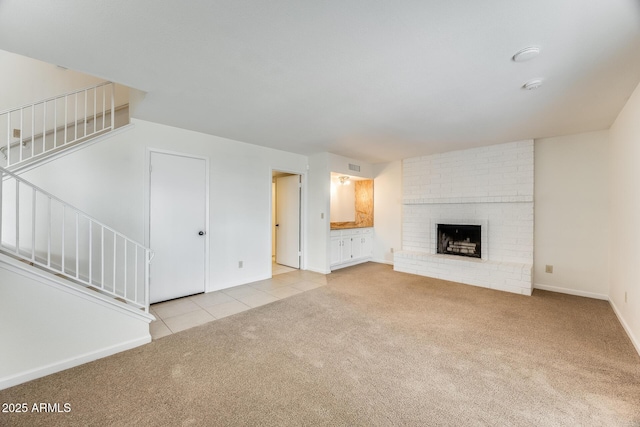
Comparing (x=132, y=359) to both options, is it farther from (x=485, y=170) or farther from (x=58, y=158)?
(x=485, y=170)

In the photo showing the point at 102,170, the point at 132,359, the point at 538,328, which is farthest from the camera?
the point at 102,170

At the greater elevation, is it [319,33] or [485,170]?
[319,33]

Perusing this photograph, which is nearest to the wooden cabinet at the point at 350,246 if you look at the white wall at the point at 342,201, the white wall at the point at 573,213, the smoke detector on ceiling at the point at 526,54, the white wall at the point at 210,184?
the white wall at the point at 342,201

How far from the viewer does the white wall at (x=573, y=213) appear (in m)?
3.56

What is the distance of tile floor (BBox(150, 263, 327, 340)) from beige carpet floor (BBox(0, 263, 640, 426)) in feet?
0.75

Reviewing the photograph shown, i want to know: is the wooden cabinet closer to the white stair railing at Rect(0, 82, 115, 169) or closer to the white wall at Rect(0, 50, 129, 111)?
the white stair railing at Rect(0, 82, 115, 169)

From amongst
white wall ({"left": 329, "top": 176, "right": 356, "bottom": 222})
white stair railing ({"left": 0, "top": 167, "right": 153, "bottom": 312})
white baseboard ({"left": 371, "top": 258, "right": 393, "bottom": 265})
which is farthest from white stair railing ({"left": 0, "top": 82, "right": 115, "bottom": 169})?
white baseboard ({"left": 371, "top": 258, "right": 393, "bottom": 265})

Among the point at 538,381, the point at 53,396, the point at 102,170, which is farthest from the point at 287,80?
the point at 538,381

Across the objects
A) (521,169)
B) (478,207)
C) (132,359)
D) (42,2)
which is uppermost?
(42,2)

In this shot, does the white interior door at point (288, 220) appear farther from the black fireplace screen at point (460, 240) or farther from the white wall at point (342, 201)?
the black fireplace screen at point (460, 240)

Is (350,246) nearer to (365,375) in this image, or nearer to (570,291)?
(570,291)

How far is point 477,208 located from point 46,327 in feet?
18.8

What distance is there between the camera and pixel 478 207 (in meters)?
4.54

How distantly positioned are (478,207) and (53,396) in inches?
223
